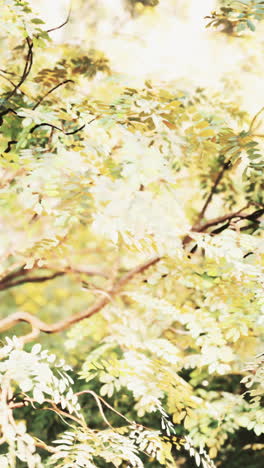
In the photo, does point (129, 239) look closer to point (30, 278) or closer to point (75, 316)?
point (75, 316)

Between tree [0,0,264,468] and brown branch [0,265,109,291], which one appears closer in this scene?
tree [0,0,264,468]

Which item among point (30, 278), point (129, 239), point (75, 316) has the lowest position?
point (30, 278)

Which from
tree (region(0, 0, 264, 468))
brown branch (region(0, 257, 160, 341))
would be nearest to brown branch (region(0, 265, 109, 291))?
tree (region(0, 0, 264, 468))

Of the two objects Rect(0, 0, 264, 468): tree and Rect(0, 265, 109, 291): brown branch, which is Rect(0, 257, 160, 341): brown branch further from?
Rect(0, 265, 109, 291): brown branch

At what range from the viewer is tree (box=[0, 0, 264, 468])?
5.65 feet

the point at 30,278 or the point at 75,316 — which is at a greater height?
the point at 75,316

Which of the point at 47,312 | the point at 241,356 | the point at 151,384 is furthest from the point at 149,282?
the point at 47,312

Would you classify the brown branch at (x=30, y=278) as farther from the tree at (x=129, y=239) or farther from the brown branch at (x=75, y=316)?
the brown branch at (x=75, y=316)

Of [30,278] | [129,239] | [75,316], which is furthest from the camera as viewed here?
[30,278]

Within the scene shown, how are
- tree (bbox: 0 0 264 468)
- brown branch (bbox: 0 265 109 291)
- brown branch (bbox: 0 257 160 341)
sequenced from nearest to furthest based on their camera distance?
tree (bbox: 0 0 264 468), brown branch (bbox: 0 257 160 341), brown branch (bbox: 0 265 109 291)

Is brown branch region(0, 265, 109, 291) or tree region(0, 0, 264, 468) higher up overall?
tree region(0, 0, 264, 468)

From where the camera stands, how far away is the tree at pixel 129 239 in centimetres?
172

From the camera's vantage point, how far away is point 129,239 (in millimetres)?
1770

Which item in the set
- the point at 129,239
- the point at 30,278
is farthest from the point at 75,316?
the point at 129,239
